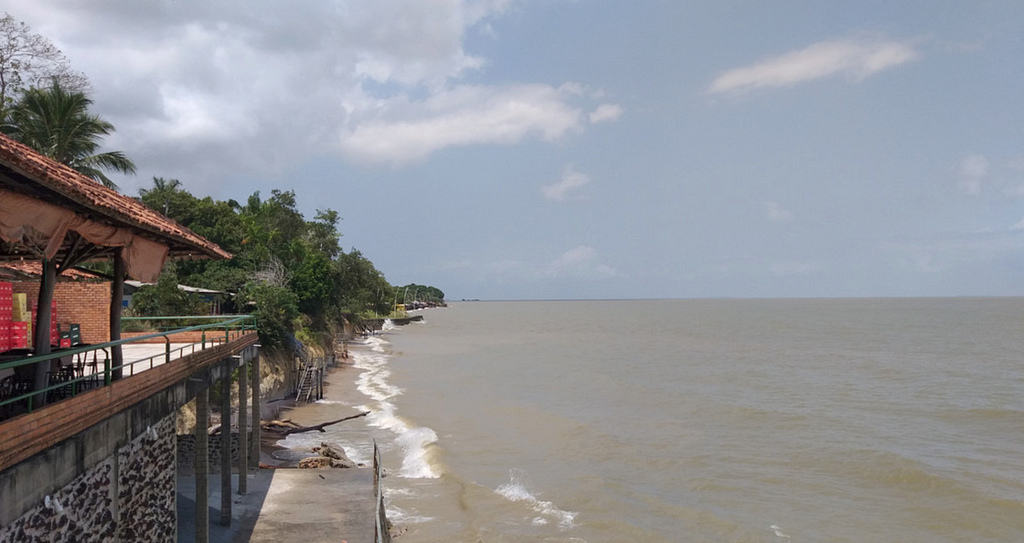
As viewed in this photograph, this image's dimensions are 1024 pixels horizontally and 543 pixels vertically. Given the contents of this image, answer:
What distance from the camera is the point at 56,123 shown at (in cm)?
2381

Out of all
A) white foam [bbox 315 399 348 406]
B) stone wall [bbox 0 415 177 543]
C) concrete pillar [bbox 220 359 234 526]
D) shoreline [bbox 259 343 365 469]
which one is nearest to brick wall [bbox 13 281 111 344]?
concrete pillar [bbox 220 359 234 526]

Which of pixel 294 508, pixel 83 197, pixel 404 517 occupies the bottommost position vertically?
pixel 404 517

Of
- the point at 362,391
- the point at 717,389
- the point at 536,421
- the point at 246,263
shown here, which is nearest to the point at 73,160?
the point at 246,263

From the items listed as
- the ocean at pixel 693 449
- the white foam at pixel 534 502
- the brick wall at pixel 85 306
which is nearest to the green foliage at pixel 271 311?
the ocean at pixel 693 449

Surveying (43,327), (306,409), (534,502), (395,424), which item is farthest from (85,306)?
(306,409)

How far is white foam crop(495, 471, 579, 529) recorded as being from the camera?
57.5 ft

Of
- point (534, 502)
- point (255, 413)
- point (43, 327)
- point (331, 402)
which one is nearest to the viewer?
point (43, 327)

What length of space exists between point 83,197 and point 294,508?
30.0 ft

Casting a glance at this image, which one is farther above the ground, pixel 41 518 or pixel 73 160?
pixel 73 160

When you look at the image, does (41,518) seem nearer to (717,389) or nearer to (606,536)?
(606,536)

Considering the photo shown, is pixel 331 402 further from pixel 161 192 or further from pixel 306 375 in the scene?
pixel 161 192

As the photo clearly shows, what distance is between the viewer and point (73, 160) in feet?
81.6

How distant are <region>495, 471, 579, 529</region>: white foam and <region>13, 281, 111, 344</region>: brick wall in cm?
1131

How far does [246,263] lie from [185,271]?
411 cm
